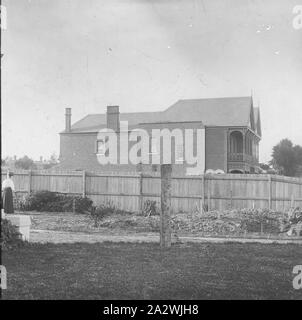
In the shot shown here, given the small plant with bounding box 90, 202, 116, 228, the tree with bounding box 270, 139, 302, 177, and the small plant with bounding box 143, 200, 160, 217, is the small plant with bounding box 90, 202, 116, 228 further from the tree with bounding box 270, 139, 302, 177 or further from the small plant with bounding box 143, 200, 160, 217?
the tree with bounding box 270, 139, 302, 177

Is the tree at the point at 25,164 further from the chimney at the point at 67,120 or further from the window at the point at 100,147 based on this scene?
the window at the point at 100,147

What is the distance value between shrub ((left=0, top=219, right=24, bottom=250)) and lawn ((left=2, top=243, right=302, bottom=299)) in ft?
0.87

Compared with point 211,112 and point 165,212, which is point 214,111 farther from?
point 165,212

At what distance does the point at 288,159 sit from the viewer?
55625mm

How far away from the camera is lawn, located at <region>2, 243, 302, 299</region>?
665 centimetres

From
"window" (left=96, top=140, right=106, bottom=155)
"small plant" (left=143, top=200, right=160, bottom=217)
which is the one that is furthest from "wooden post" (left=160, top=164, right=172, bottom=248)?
"window" (left=96, top=140, right=106, bottom=155)

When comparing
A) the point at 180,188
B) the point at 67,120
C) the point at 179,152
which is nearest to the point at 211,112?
the point at 179,152

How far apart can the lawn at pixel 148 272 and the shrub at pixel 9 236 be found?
0.27 metres

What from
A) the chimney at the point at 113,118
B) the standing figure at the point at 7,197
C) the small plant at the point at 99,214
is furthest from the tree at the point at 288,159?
the standing figure at the point at 7,197

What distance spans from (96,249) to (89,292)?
421cm

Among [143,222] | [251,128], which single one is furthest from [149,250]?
[251,128]
